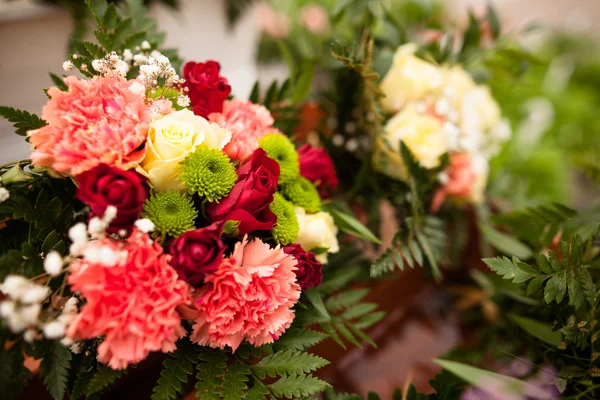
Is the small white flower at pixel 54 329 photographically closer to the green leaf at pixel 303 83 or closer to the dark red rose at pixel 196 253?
the dark red rose at pixel 196 253

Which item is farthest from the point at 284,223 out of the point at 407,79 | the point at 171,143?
the point at 407,79

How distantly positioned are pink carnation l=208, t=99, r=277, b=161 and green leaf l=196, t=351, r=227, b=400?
241mm

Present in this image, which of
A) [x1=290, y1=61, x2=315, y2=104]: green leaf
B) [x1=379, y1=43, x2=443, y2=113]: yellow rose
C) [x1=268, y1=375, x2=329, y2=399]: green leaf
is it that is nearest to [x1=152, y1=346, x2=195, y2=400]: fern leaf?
[x1=268, y1=375, x2=329, y2=399]: green leaf

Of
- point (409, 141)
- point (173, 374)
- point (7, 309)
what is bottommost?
point (173, 374)

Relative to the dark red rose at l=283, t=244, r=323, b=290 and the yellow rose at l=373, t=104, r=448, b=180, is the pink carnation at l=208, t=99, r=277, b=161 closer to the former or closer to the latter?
the dark red rose at l=283, t=244, r=323, b=290

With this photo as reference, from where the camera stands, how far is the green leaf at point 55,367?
420 millimetres

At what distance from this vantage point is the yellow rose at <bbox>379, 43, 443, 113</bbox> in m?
0.78

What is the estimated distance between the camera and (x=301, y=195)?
0.57 meters

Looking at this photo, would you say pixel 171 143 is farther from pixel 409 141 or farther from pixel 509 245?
pixel 509 245

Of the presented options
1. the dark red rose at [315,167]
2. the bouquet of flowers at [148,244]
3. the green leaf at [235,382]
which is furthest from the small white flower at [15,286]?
the dark red rose at [315,167]

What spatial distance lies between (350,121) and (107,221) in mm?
601

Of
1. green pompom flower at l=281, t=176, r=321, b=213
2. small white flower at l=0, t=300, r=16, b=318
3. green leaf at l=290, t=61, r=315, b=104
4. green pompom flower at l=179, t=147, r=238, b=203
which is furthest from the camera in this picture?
green leaf at l=290, t=61, r=315, b=104

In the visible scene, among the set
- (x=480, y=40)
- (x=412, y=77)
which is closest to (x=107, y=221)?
(x=412, y=77)

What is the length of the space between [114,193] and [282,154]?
0.74 ft
